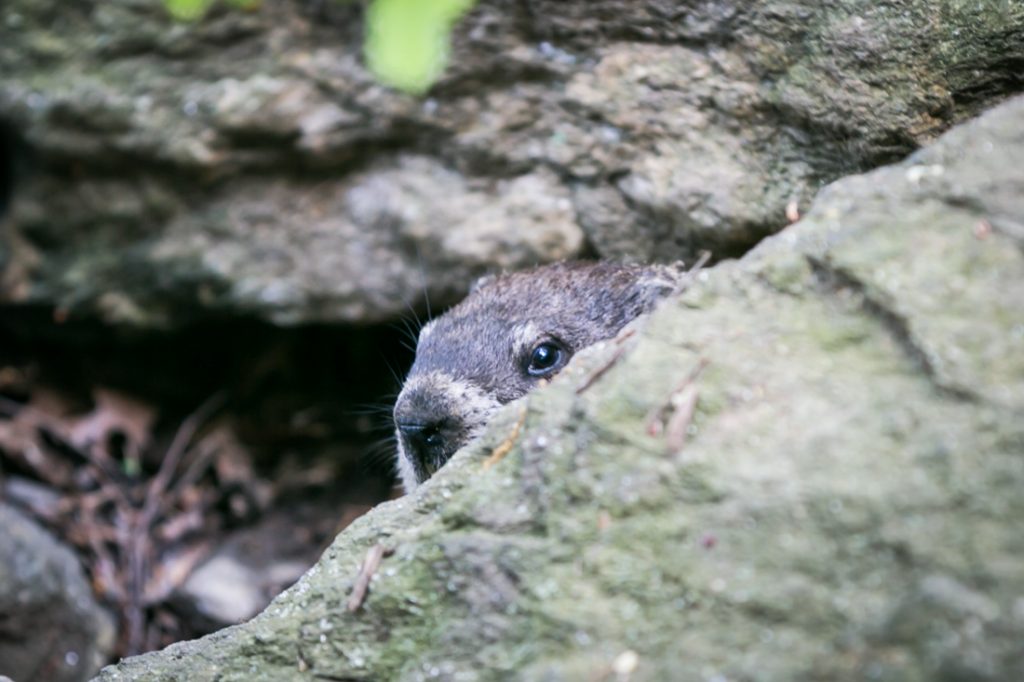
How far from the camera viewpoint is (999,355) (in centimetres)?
280

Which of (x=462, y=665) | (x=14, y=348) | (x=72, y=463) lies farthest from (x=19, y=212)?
(x=462, y=665)

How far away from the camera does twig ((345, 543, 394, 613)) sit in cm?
330

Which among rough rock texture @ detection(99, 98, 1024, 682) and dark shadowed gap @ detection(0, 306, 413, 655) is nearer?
rough rock texture @ detection(99, 98, 1024, 682)

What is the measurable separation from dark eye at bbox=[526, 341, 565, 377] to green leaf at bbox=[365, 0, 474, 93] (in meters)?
1.83

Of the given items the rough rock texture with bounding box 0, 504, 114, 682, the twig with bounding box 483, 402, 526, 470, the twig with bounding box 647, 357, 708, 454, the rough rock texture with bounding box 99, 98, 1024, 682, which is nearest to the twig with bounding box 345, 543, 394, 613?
the rough rock texture with bounding box 99, 98, 1024, 682

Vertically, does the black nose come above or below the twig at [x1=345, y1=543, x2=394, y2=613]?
below

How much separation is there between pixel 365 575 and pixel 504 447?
589 mm

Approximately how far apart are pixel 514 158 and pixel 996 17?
8.70 feet

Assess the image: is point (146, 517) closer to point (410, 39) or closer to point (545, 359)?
point (545, 359)

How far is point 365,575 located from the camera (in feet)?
→ 10.9

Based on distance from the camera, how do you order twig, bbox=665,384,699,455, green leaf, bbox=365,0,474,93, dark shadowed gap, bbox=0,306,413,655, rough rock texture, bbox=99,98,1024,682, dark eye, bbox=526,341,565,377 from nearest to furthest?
Result: rough rock texture, bbox=99,98,1024,682 → twig, bbox=665,384,699,455 → dark eye, bbox=526,341,565,377 → green leaf, bbox=365,0,474,93 → dark shadowed gap, bbox=0,306,413,655

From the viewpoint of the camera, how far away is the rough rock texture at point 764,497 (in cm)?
254

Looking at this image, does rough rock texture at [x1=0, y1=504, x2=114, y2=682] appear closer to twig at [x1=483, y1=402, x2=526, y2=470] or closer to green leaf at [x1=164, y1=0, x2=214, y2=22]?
green leaf at [x1=164, y1=0, x2=214, y2=22]

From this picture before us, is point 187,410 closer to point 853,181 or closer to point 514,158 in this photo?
point 514,158
